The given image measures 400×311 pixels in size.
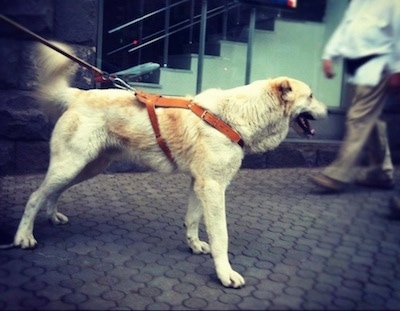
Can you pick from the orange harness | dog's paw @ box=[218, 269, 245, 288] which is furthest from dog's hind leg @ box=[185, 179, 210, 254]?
dog's paw @ box=[218, 269, 245, 288]

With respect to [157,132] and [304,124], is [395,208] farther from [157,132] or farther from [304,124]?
[157,132]

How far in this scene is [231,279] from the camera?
3.55 metres

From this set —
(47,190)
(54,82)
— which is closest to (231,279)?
(47,190)

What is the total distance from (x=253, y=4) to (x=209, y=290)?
15.5 ft

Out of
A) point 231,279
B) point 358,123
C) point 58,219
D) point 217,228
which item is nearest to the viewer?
point 231,279

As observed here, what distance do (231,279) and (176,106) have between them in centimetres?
136

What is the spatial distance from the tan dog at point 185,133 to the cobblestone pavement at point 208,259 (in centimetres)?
35

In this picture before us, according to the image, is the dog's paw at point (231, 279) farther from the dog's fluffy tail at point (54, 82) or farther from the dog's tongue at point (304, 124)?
the dog's fluffy tail at point (54, 82)

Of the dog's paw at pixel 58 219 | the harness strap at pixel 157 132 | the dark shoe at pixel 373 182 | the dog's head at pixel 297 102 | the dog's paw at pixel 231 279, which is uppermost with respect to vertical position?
the dog's head at pixel 297 102

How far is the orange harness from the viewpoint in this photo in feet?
12.6

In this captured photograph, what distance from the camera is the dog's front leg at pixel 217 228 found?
11.7 ft

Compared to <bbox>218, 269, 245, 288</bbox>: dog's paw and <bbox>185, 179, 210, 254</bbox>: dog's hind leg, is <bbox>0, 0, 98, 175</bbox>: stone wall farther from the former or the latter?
<bbox>218, 269, 245, 288</bbox>: dog's paw

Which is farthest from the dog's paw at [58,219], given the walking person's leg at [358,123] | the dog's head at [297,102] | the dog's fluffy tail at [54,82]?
the walking person's leg at [358,123]

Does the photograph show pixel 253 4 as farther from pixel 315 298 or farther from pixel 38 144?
pixel 315 298
